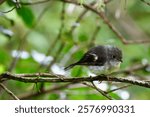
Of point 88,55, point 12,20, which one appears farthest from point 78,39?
point 88,55

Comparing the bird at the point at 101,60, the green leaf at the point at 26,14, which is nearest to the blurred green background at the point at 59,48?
the green leaf at the point at 26,14

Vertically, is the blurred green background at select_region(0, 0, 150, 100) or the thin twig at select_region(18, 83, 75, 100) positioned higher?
the blurred green background at select_region(0, 0, 150, 100)

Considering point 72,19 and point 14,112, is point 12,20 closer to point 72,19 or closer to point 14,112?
point 14,112

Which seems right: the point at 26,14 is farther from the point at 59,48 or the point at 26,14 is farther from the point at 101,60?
the point at 101,60

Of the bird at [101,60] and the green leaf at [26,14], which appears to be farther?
the green leaf at [26,14]

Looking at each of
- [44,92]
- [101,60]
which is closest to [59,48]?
[44,92]

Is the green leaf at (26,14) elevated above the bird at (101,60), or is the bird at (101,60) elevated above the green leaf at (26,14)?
the green leaf at (26,14)

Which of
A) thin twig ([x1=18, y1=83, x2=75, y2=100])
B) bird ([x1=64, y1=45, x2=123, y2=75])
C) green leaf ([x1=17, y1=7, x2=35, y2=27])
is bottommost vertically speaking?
bird ([x1=64, y1=45, x2=123, y2=75])

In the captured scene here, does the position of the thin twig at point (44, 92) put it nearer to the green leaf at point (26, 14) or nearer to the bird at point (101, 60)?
the green leaf at point (26, 14)

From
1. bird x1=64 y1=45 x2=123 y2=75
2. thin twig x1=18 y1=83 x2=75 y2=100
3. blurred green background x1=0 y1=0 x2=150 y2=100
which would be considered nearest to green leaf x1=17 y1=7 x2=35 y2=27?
blurred green background x1=0 y1=0 x2=150 y2=100

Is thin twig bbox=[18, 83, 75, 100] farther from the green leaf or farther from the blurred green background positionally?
the green leaf
